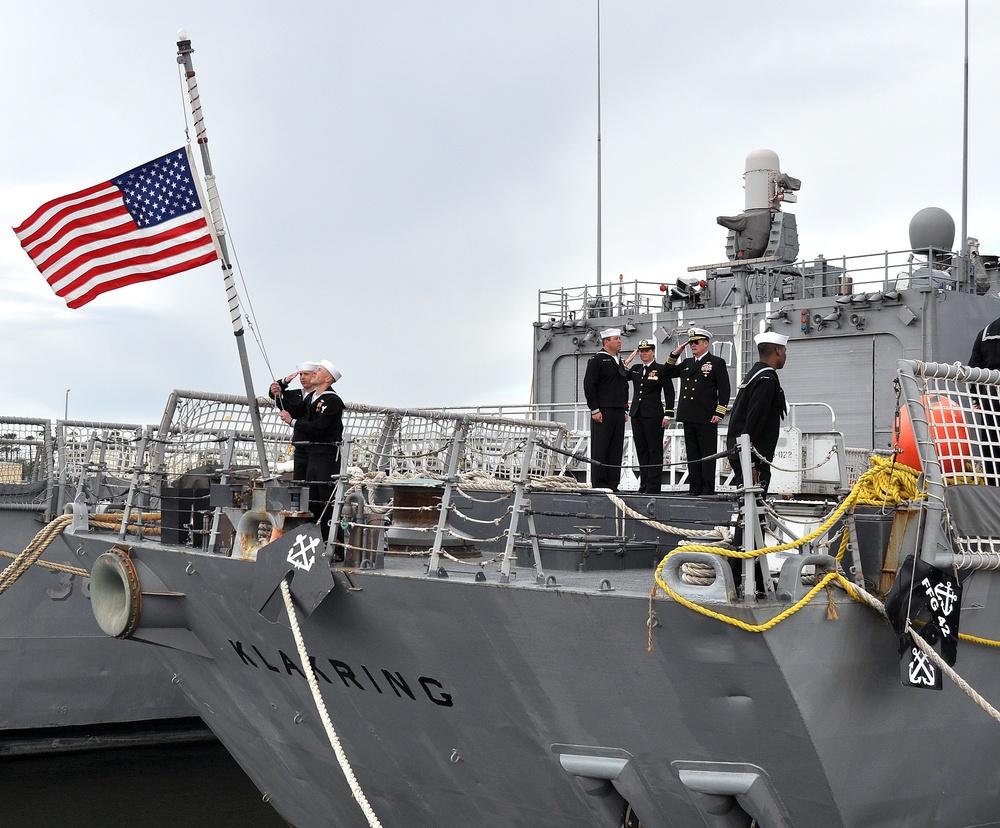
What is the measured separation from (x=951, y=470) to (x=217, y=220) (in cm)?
513

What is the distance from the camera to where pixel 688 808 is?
6617mm

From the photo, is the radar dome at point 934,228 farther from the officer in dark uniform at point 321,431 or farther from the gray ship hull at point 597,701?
the officer in dark uniform at point 321,431

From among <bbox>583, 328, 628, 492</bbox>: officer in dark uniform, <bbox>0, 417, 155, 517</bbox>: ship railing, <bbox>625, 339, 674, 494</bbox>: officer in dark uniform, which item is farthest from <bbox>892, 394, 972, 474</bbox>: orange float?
<bbox>0, 417, 155, 517</bbox>: ship railing

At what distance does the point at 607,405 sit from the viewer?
993 centimetres

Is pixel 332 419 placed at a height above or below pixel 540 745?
above

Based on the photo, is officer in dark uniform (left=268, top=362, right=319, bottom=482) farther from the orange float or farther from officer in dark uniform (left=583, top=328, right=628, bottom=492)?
the orange float

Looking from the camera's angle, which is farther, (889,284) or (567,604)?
(889,284)

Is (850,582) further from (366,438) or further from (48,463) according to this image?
(48,463)

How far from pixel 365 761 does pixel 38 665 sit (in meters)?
7.13

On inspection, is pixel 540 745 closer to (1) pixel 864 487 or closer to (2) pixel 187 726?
(1) pixel 864 487

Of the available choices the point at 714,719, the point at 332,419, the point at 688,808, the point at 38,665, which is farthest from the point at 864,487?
the point at 38,665

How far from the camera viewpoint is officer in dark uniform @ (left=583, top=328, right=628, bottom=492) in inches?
389

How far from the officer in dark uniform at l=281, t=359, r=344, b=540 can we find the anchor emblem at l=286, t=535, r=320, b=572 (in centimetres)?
95

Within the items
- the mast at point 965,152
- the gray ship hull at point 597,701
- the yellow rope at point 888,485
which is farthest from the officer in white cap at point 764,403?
the mast at point 965,152
